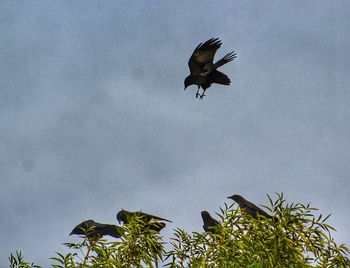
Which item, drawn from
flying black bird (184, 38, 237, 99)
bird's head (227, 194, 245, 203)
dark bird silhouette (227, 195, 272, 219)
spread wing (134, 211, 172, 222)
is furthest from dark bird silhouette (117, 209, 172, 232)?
flying black bird (184, 38, 237, 99)

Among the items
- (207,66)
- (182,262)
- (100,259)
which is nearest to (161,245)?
(182,262)

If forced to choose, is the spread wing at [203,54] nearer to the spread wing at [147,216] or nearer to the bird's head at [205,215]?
the bird's head at [205,215]

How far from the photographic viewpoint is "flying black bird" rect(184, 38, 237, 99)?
47.0 ft

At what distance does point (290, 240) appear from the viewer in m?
6.10

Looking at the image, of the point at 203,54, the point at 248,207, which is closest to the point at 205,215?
the point at 248,207

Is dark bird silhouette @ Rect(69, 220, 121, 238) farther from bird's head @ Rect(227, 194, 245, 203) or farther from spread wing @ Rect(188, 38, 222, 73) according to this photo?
spread wing @ Rect(188, 38, 222, 73)

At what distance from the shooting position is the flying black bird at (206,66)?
14336 millimetres

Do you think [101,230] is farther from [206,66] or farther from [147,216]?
[206,66]

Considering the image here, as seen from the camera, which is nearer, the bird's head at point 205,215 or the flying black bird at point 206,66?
the bird's head at point 205,215

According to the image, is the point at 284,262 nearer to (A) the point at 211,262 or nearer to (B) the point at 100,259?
(A) the point at 211,262

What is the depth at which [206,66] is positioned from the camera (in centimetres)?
1491

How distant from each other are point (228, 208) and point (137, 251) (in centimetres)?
137

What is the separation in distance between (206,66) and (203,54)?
41 centimetres

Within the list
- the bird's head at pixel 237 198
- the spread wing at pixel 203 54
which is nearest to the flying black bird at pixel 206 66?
the spread wing at pixel 203 54
